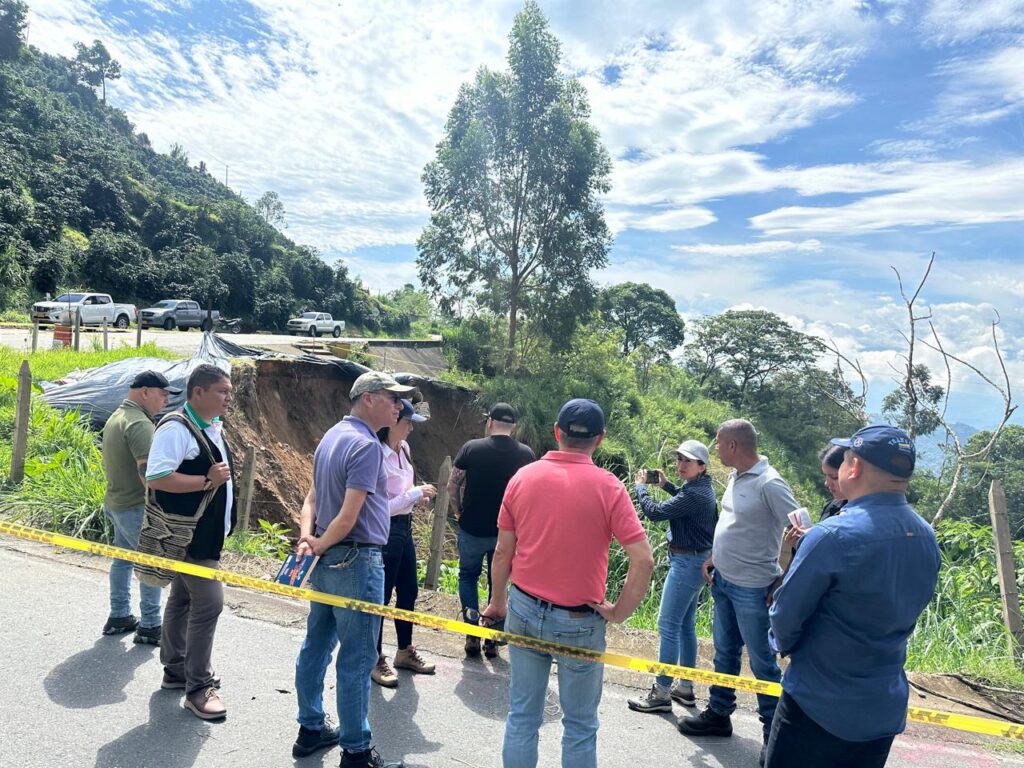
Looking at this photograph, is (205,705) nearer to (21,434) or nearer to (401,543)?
(401,543)

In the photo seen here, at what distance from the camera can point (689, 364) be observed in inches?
1693

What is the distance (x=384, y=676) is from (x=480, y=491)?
1275 mm

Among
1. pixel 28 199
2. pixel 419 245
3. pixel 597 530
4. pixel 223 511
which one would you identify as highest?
pixel 28 199

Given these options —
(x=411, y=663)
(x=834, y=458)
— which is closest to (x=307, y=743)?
(x=411, y=663)

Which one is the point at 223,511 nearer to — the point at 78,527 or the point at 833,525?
the point at 833,525

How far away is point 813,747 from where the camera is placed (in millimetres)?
2150

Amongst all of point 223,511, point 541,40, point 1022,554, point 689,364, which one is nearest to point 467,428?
point 541,40

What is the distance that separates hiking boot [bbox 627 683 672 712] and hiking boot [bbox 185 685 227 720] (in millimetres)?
2244

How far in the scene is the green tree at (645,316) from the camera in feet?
149

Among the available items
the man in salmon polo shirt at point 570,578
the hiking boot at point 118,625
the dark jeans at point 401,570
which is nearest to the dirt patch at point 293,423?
the hiking boot at point 118,625

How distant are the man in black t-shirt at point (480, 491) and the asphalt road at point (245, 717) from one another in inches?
19.0

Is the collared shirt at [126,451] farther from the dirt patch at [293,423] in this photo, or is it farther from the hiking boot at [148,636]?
the dirt patch at [293,423]

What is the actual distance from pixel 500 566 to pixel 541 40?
19.7 m

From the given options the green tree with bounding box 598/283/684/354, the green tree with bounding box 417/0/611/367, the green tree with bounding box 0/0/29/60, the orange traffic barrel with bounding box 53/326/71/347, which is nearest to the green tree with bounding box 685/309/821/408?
the green tree with bounding box 598/283/684/354
